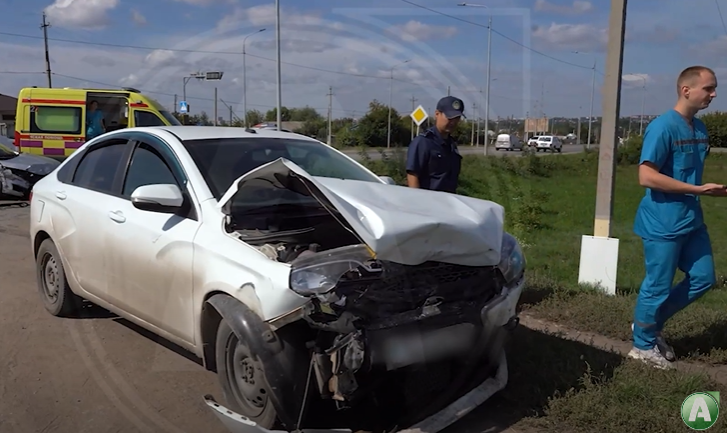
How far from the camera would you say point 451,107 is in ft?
17.3

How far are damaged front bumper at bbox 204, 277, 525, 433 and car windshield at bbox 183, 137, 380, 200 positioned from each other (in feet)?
4.45

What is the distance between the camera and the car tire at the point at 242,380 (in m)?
3.39

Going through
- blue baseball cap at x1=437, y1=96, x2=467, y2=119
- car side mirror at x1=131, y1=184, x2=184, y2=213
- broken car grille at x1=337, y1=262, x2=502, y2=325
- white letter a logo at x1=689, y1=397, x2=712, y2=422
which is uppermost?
blue baseball cap at x1=437, y1=96, x2=467, y2=119

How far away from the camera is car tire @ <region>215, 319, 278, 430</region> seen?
339 cm

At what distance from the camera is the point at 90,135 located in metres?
16.8

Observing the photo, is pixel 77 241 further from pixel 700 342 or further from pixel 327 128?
pixel 327 128

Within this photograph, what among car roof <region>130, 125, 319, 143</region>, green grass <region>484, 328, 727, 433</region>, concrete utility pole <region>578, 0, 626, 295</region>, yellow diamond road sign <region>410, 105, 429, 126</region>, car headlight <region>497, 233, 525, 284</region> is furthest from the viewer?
yellow diamond road sign <region>410, 105, 429, 126</region>

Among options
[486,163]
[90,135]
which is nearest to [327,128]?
[486,163]

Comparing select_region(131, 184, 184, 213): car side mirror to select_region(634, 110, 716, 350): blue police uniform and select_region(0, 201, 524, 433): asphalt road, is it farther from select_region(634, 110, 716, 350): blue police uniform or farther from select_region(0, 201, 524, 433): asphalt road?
select_region(634, 110, 716, 350): blue police uniform

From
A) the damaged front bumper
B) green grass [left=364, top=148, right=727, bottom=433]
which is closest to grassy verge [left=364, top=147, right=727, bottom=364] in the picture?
green grass [left=364, top=148, right=727, bottom=433]

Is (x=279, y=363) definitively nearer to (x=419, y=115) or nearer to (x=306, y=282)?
(x=306, y=282)

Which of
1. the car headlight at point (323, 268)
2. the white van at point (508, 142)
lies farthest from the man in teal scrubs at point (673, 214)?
the white van at point (508, 142)

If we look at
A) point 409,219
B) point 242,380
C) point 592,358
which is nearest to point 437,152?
point 592,358

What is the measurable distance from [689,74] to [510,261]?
1.79 meters
